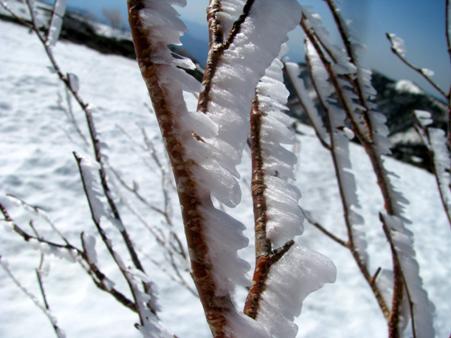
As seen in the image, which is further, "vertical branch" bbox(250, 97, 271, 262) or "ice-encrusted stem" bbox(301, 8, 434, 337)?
"ice-encrusted stem" bbox(301, 8, 434, 337)

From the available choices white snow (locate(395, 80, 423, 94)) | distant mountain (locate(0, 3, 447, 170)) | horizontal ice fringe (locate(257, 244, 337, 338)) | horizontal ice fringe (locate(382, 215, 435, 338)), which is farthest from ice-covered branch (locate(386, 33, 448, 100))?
white snow (locate(395, 80, 423, 94))

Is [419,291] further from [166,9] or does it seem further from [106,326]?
[106,326]

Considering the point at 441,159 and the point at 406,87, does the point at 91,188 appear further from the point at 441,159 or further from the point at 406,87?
the point at 406,87

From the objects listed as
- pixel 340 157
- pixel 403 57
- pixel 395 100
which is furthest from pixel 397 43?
pixel 395 100

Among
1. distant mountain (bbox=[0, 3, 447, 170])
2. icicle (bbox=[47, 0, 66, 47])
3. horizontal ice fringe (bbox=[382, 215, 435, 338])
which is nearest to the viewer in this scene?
horizontal ice fringe (bbox=[382, 215, 435, 338])

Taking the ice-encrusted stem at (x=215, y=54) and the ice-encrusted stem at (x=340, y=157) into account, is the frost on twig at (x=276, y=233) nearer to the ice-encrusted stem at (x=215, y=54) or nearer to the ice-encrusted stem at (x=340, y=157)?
the ice-encrusted stem at (x=215, y=54)

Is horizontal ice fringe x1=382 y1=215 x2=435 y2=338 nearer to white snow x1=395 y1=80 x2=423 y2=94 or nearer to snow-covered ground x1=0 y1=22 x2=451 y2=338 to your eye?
snow-covered ground x1=0 y1=22 x2=451 y2=338
